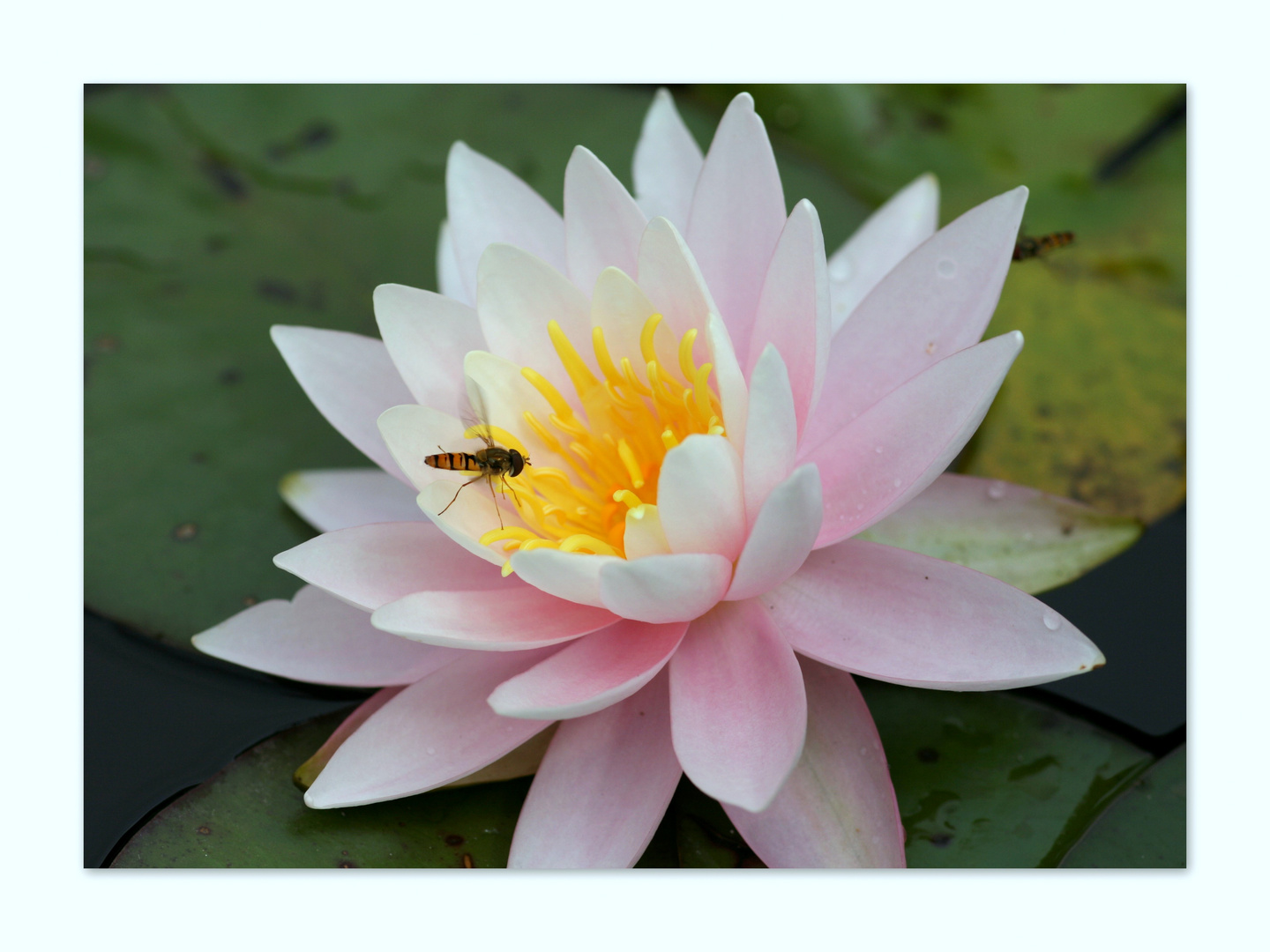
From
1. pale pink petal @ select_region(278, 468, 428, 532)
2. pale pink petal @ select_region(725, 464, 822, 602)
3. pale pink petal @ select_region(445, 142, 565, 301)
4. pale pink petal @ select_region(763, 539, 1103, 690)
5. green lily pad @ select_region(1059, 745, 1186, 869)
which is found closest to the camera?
pale pink petal @ select_region(725, 464, 822, 602)

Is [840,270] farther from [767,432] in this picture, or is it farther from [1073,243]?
[767,432]

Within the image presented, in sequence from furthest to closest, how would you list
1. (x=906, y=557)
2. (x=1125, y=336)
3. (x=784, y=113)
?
(x=784, y=113) → (x=1125, y=336) → (x=906, y=557)

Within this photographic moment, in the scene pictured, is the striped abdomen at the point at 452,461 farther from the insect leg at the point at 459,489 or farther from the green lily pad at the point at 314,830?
the green lily pad at the point at 314,830

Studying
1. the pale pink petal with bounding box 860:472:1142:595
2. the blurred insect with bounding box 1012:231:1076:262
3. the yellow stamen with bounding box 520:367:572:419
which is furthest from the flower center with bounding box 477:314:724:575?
the blurred insect with bounding box 1012:231:1076:262

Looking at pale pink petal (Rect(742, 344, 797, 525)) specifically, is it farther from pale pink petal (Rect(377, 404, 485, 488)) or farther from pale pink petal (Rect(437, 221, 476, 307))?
pale pink petal (Rect(437, 221, 476, 307))

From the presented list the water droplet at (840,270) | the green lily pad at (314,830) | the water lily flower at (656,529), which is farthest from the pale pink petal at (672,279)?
the green lily pad at (314,830)
